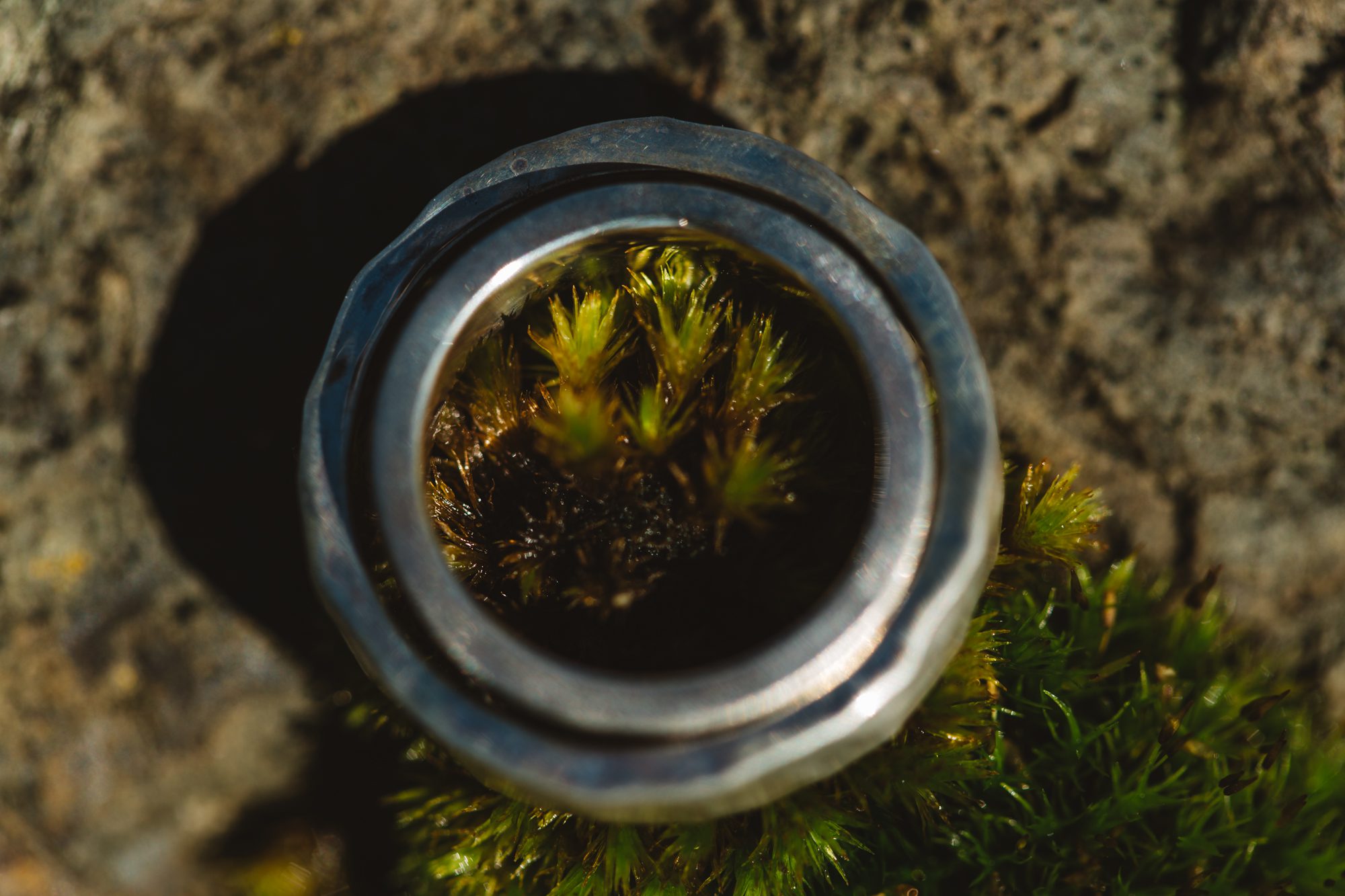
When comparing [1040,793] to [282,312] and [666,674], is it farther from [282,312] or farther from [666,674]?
[282,312]

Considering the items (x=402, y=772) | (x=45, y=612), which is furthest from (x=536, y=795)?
(x=45, y=612)

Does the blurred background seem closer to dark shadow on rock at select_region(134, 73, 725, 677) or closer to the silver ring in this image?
dark shadow on rock at select_region(134, 73, 725, 677)

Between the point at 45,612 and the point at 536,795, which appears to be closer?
the point at 536,795

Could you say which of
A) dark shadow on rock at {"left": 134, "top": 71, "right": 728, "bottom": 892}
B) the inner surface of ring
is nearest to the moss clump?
the inner surface of ring

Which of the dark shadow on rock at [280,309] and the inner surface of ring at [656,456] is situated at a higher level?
the dark shadow on rock at [280,309]

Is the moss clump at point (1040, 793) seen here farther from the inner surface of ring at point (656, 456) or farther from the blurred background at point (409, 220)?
the inner surface of ring at point (656, 456)

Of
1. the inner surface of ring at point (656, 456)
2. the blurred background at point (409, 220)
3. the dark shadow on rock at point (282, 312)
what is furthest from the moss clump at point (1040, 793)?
the dark shadow on rock at point (282, 312)

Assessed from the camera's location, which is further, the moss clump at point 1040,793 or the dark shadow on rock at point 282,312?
the dark shadow on rock at point 282,312

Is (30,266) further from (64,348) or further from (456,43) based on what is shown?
(456,43)
